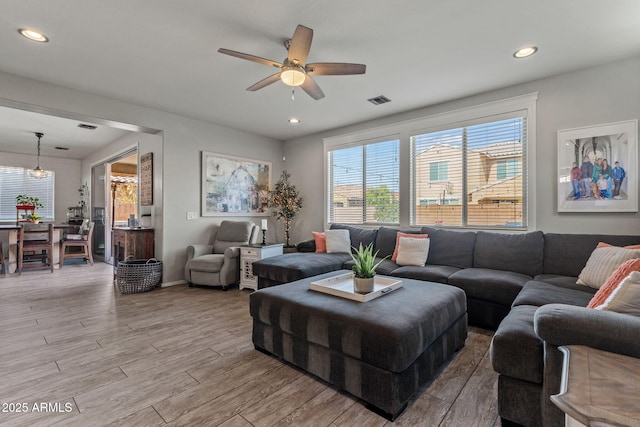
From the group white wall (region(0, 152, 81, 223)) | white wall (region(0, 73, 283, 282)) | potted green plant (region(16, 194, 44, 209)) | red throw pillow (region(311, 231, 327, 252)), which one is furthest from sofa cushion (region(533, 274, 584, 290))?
white wall (region(0, 152, 81, 223))

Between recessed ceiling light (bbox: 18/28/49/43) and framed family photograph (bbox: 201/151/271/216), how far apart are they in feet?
8.08

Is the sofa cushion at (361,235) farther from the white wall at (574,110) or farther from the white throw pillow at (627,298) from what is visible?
the white throw pillow at (627,298)

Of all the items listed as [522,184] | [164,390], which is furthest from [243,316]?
[522,184]

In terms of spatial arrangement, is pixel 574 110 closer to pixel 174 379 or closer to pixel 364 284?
pixel 364 284

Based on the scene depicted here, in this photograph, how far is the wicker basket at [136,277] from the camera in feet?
13.4

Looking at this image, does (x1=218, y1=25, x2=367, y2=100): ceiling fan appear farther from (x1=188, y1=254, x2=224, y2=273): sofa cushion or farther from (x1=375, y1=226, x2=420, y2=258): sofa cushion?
(x1=188, y1=254, x2=224, y2=273): sofa cushion

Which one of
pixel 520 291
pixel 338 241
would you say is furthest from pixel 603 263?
pixel 338 241

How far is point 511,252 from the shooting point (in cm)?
323

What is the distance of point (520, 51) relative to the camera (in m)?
2.78

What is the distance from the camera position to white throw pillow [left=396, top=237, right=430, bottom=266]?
3.60m

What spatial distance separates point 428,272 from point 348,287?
1.25 meters

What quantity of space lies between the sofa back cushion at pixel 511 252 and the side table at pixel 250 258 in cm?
280

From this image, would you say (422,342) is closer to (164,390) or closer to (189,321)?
(164,390)

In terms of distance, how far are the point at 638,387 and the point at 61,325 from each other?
4245mm
